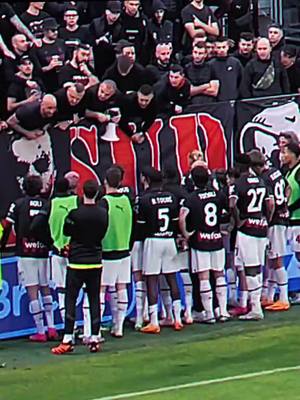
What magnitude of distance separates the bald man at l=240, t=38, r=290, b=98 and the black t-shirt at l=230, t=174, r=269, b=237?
2394mm

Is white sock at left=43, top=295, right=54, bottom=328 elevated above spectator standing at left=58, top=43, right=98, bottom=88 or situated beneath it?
situated beneath

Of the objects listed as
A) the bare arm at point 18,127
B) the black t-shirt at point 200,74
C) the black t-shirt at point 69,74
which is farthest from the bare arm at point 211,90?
the bare arm at point 18,127

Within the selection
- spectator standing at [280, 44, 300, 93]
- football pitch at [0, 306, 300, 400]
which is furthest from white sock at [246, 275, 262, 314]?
spectator standing at [280, 44, 300, 93]

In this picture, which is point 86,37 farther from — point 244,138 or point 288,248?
point 288,248

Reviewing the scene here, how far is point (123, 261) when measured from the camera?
596 inches

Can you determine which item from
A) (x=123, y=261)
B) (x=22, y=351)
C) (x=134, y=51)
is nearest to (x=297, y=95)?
(x=134, y=51)

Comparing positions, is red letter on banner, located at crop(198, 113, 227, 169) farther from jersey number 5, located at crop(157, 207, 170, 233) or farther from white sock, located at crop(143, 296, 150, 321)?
white sock, located at crop(143, 296, 150, 321)

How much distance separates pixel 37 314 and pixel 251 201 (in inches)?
122

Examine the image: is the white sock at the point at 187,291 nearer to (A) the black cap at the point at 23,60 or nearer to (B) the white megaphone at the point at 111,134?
(B) the white megaphone at the point at 111,134

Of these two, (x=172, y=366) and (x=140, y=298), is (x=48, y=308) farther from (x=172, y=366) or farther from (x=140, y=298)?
(x=172, y=366)

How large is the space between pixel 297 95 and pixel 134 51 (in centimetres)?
239

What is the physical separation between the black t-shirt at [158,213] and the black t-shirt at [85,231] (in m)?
1.24

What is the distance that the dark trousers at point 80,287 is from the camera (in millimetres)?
14178

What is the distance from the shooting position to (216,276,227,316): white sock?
15.9 meters
